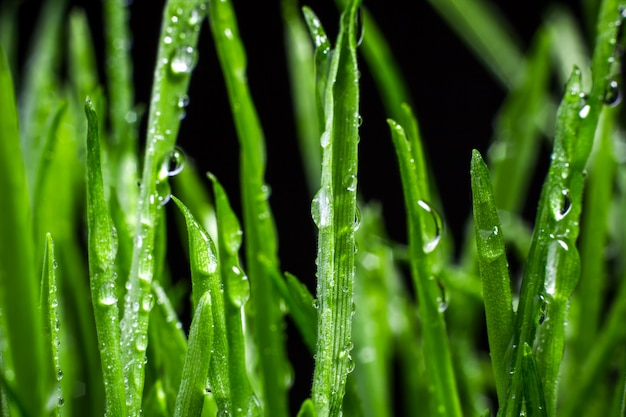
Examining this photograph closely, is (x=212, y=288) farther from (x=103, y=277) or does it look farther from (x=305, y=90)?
(x=305, y=90)

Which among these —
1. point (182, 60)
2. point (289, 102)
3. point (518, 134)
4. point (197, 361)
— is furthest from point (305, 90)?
point (289, 102)

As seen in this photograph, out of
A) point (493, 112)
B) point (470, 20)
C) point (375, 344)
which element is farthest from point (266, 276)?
point (493, 112)

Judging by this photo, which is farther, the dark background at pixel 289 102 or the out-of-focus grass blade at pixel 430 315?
the dark background at pixel 289 102

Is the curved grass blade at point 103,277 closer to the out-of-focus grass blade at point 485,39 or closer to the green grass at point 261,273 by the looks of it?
the green grass at point 261,273

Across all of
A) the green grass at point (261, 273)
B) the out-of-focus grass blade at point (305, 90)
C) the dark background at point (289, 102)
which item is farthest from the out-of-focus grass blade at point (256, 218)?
the dark background at point (289, 102)

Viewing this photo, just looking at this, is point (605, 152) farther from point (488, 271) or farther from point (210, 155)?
point (210, 155)

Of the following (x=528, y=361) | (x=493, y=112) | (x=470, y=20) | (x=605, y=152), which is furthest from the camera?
(x=493, y=112)

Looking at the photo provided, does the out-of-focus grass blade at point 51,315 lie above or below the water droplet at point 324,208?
below
